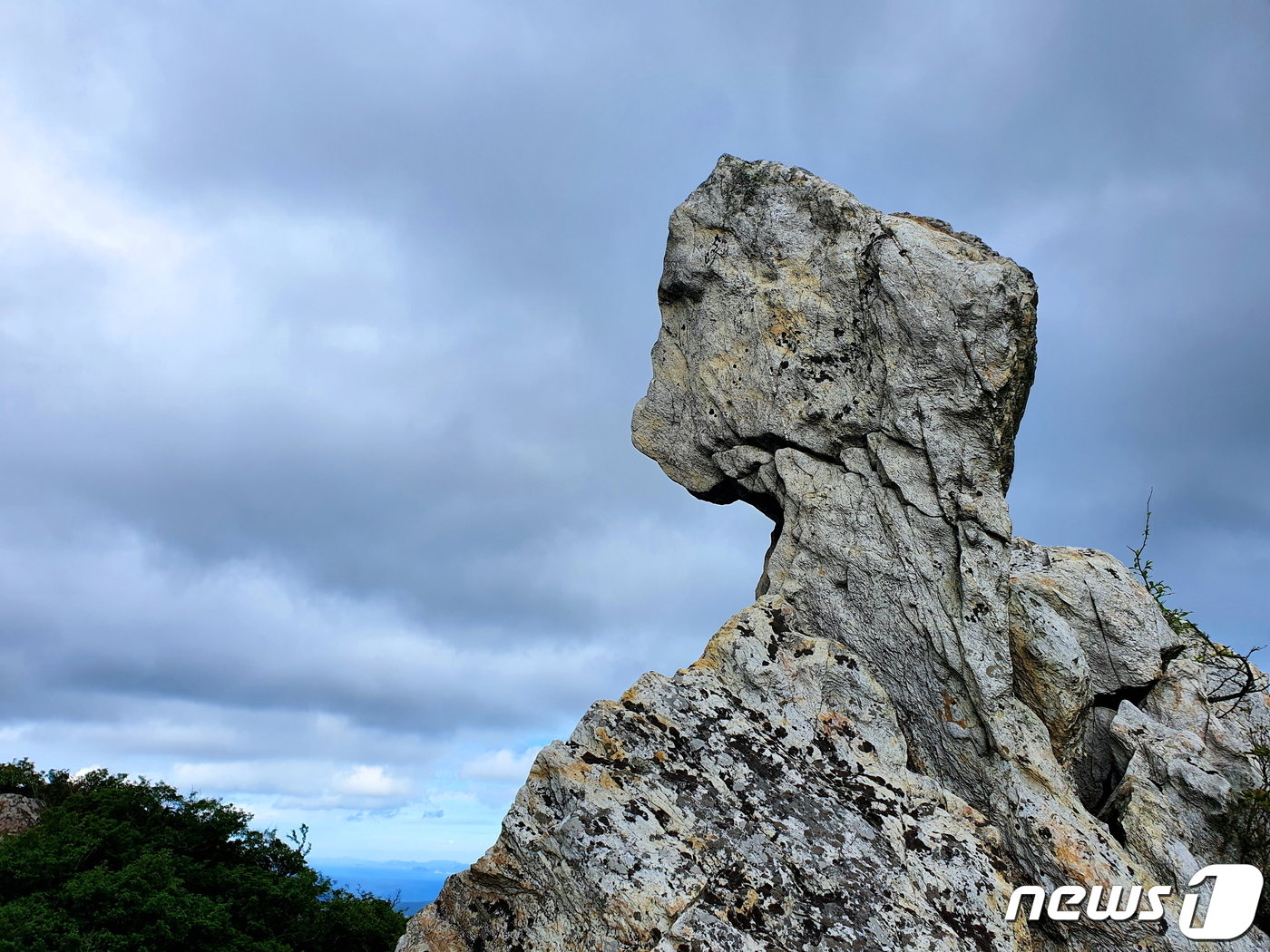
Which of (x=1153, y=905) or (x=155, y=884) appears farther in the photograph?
(x=155, y=884)

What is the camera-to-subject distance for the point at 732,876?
1029 centimetres

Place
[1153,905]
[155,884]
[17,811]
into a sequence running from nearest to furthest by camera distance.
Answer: [1153,905], [155,884], [17,811]

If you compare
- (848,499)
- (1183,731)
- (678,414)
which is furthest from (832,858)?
(678,414)

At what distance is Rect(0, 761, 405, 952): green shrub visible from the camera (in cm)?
1642

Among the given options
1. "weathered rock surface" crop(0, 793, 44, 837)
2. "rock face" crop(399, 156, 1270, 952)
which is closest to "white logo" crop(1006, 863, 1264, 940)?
"rock face" crop(399, 156, 1270, 952)

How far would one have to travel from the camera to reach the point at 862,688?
1284 cm

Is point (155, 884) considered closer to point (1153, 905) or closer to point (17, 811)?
point (17, 811)

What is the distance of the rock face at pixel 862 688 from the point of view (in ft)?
34.4

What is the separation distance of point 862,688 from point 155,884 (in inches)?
585

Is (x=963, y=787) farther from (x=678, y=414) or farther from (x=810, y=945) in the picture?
(x=678, y=414)

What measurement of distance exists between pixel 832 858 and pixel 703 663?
10.2 feet

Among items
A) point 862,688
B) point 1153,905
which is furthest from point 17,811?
point 1153,905

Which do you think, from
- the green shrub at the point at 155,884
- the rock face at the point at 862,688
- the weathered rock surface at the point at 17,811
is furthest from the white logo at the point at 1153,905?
the weathered rock surface at the point at 17,811

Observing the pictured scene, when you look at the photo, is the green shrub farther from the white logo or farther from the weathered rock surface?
the white logo
